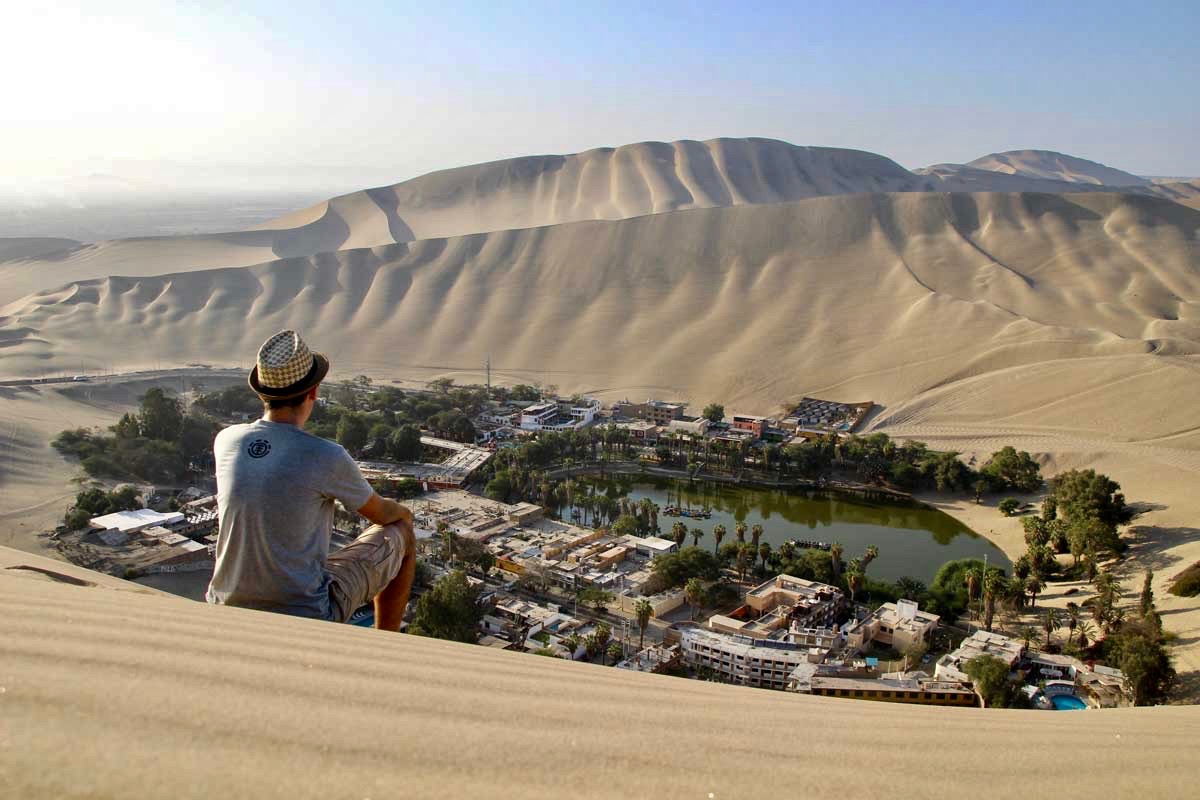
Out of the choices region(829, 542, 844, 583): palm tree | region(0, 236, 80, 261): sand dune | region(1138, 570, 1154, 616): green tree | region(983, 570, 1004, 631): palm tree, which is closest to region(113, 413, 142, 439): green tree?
region(829, 542, 844, 583): palm tree

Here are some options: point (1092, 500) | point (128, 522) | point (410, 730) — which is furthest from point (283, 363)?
point (1092, 500)

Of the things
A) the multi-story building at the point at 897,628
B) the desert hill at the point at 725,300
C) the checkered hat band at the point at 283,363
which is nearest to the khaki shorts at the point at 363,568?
the checkered hat band at the point at 283,363

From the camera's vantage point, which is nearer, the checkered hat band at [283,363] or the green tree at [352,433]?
the checkered hat band at [283,363]

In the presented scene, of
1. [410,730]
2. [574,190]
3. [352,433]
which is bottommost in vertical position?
[352,433]

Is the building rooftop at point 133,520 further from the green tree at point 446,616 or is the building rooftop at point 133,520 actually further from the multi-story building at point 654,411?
the multi-story building at point 654,411

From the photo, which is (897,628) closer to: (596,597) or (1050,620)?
(1050,620)

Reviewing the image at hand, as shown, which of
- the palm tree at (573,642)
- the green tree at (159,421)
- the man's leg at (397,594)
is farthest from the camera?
the green tree at (159,421)

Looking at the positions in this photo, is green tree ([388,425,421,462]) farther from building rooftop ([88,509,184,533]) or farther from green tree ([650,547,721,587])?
green tree ([650,547,721,587])
